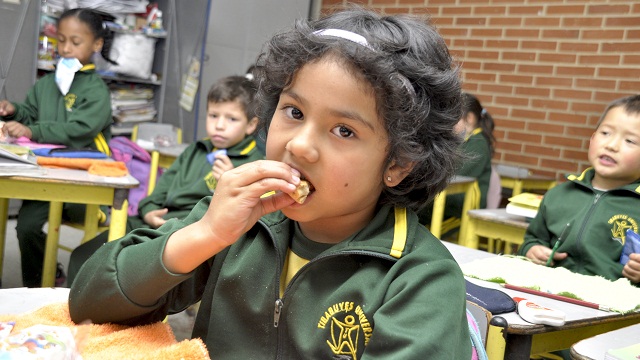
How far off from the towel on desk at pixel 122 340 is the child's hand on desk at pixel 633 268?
163 cm

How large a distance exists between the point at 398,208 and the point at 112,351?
512 mm

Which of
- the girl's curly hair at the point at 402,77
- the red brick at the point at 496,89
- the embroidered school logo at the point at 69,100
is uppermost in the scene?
the red brick at the point at 496,89

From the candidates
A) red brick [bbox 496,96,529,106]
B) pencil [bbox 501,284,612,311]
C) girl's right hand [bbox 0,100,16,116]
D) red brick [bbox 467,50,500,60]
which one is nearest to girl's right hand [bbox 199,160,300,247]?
pencil [bbox 501,284,612,311]

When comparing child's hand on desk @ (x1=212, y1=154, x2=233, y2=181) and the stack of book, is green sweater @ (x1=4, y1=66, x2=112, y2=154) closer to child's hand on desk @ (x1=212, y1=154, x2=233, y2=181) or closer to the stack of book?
child's hand on desk @ (x1=212, y1=154, x2=233, y2=181)

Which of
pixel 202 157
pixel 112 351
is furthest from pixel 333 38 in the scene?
pixel 202 157

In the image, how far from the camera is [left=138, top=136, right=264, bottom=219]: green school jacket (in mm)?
3160

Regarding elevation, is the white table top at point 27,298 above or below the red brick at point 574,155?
below

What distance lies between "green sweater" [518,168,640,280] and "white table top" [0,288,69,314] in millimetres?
1835

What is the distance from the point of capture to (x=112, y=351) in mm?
991

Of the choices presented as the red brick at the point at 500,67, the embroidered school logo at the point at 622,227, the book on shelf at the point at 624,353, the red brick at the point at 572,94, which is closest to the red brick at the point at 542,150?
the red brick at the point at 572,94

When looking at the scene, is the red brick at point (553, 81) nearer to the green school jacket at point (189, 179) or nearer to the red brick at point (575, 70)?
the red brick at point (575, 70)

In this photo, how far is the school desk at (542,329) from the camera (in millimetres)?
1363

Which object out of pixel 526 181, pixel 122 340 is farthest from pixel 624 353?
pixel 526 181

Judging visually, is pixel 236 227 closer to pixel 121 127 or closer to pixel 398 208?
pixel 398 208
